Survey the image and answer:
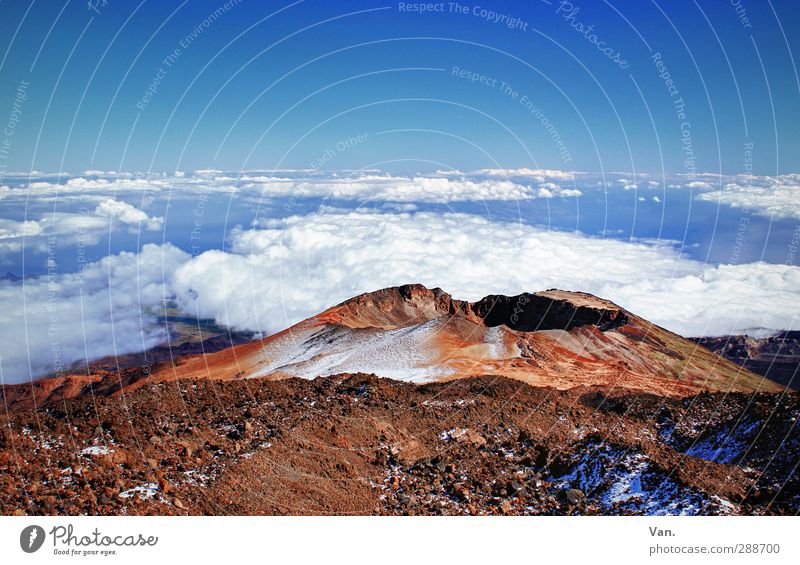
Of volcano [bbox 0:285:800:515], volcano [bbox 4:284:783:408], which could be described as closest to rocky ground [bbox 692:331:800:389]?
volcano [bbox 4:284:783:408]

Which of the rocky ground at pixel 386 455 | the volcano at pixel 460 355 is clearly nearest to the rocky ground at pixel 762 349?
the volcano at pixel 460 355

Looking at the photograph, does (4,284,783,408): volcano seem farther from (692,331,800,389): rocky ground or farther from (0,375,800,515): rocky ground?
(692,331,800,389): rocky ground

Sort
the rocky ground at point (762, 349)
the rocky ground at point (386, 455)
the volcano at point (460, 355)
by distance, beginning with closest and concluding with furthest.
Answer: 1. the rocky ground at point (386, 455)
2. the volcano at point (460, 355)
3. the rocky ground at point (762, 349)

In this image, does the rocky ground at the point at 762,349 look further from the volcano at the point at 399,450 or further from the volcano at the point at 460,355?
the volcano at the point at 399,450

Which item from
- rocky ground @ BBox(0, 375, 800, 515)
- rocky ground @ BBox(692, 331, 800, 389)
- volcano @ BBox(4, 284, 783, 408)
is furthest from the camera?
rocky ground @ BBox(692, 331, 800, 389)

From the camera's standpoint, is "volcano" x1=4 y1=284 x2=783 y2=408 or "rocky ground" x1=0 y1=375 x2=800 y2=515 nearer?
"rocky ground" x1=0 y1=375 x2=800 y2=515

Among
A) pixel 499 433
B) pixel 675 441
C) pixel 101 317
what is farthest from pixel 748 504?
pixel 101 317

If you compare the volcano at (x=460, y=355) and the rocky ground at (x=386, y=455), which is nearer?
the rocky ground at (x=386, y=455)

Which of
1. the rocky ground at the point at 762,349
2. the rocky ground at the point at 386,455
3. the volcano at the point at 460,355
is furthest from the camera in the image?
the rocky ground at the point at 762,349

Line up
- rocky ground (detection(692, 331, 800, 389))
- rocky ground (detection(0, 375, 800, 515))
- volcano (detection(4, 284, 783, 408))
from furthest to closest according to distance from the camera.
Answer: rocky ground (detection(692, 331, 800, 389))
volcano (detection(4, 284, 783, 408))
rocky ground (detection(0, 375, 800, 515))

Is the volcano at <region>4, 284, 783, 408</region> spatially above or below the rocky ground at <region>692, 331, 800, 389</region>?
above
